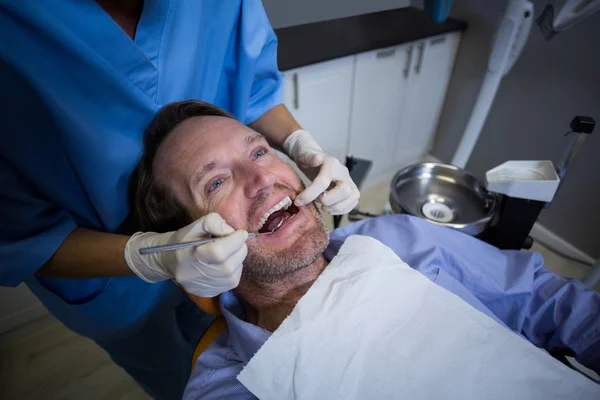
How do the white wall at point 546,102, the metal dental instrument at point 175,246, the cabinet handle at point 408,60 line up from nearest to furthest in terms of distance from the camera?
the metal dental instrument at point 175,246 → the white wall at point 546,102 → the cabinet handle at point 408,60

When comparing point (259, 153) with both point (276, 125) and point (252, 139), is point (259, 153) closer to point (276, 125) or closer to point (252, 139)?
point (252, 139)

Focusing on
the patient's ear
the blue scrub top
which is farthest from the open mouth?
the blue scrub top

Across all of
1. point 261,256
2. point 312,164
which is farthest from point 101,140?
point 312,164

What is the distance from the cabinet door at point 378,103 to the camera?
1.99 metres

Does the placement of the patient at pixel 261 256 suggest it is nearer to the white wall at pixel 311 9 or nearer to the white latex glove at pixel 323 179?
the white latex glove at pixel 323 179

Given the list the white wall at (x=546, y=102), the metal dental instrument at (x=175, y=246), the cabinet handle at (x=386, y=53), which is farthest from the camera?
the cabinet handle at (x=386, y=53)

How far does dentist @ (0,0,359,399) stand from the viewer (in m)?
0.70

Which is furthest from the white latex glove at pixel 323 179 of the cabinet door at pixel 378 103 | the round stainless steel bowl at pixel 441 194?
the cabinet door at pixel 378 103

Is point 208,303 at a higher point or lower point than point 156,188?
lower

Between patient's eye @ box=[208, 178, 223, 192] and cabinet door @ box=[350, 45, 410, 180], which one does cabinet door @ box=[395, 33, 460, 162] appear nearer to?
cabinet door @ box=[350, 45, 410, 180]

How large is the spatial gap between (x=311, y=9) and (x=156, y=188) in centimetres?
164

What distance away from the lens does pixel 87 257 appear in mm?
770

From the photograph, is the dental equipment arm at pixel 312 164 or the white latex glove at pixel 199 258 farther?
the dental equipment arm at pixel 312 164

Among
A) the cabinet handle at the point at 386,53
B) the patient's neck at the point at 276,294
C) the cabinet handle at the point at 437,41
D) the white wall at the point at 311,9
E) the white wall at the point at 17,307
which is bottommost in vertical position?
the white wall at the point at 17,307
